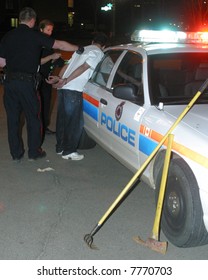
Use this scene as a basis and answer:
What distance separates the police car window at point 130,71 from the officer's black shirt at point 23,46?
0.99 metres

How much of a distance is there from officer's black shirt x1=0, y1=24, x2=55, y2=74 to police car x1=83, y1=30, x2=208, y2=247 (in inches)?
33.0

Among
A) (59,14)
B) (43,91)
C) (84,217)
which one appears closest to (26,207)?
(84,217)

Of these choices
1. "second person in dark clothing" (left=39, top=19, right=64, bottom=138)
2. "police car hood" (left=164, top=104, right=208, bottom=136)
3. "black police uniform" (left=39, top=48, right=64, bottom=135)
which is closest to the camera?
"police car hood" (left=164, top=104, right=208, bottom=136)

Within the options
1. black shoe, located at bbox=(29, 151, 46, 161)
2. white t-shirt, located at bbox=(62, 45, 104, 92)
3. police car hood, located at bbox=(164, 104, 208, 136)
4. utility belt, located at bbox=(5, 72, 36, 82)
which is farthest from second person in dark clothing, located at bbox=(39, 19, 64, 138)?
police car hood, located at bbox=(164, 104, 208, 136)

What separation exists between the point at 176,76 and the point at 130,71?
1.83 feet

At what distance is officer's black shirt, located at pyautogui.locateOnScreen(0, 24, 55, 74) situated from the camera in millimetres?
5398

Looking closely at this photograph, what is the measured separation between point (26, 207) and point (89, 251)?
113 centimetres

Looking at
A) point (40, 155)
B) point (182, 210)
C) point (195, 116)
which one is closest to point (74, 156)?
point (40, 155)

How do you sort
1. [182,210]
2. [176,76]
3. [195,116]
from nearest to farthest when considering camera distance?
[182,210] < [195,116] < [176,76]

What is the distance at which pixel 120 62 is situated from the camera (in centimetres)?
509

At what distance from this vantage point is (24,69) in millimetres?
5523

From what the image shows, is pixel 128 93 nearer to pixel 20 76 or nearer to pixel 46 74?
pixel 20 76

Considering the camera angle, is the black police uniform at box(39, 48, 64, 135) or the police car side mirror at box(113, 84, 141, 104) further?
the black police uniform at box(39, 48, 64, 135)

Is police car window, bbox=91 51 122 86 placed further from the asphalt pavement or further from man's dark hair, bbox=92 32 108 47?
the asphalt pavement
